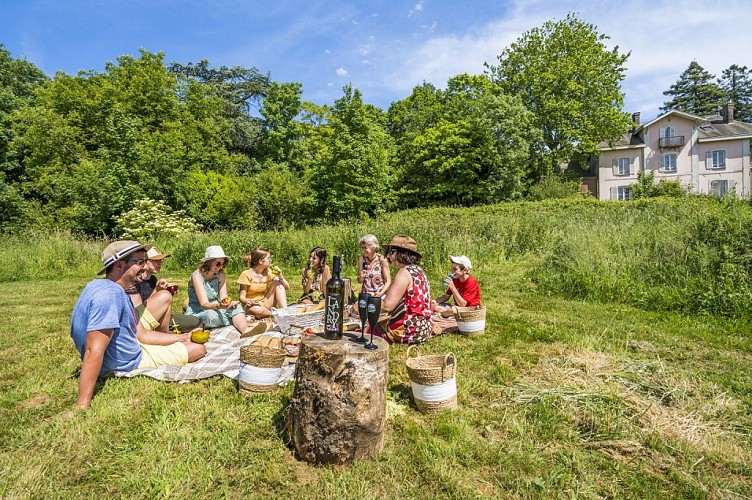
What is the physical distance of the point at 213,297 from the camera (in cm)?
561

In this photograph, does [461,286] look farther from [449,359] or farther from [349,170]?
[349,170]

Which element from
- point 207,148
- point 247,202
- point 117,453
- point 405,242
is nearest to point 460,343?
point 405,242

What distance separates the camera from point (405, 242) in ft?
16.5

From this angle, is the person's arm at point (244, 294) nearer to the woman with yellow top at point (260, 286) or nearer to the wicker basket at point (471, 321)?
the woman with yellow top at point (260, 286)

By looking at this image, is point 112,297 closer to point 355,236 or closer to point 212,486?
point 212,486

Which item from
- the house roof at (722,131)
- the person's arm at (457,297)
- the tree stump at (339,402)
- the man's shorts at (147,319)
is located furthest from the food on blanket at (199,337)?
the house roof at (722,131)

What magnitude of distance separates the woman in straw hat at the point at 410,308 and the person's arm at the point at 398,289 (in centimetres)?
6

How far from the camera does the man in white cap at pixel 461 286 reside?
5742 millimetres

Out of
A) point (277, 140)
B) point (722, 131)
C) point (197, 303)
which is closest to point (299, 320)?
point (197, 303)

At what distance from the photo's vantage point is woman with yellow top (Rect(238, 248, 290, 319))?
6020mm

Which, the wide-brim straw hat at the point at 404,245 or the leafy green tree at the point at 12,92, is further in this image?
the leafy green tree at the point at 12,92

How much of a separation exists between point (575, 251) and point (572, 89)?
27330 millimetres

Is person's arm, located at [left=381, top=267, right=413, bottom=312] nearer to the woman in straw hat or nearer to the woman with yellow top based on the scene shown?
the woman in straw hat

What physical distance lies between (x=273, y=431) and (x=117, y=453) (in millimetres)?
958
